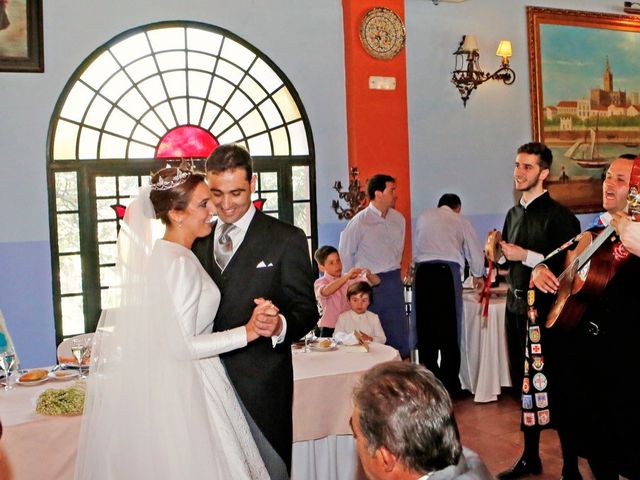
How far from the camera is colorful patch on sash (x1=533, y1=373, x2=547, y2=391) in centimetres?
371

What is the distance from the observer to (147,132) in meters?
6.44

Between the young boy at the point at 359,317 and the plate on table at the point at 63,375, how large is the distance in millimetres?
1982

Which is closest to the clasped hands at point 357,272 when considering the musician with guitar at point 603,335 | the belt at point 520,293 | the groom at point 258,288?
the belt at point 520,293

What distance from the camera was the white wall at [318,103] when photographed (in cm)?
591

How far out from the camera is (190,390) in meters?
2.32

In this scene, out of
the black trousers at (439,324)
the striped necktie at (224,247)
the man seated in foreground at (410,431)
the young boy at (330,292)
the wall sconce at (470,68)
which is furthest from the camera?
the wall sconce at (470,68)

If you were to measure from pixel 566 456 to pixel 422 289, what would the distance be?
7.92 ft

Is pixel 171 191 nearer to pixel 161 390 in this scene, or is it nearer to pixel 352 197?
pixel 161 390

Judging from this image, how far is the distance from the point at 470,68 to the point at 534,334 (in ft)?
14.6

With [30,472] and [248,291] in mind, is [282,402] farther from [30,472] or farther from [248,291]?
[30,472]

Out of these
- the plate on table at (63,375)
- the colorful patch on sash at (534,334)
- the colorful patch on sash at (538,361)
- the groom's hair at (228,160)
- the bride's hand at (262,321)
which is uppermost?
the groom's hair at (228,160)

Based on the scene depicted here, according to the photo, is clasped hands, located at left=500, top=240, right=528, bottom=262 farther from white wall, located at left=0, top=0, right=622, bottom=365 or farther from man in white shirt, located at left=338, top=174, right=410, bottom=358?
white wall, located at left=0, top=0, right=622, bottom=365

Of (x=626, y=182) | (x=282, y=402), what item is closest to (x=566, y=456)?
(x=626, y=182)

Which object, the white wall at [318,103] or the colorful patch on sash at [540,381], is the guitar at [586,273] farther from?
the white wall at [318,103]
